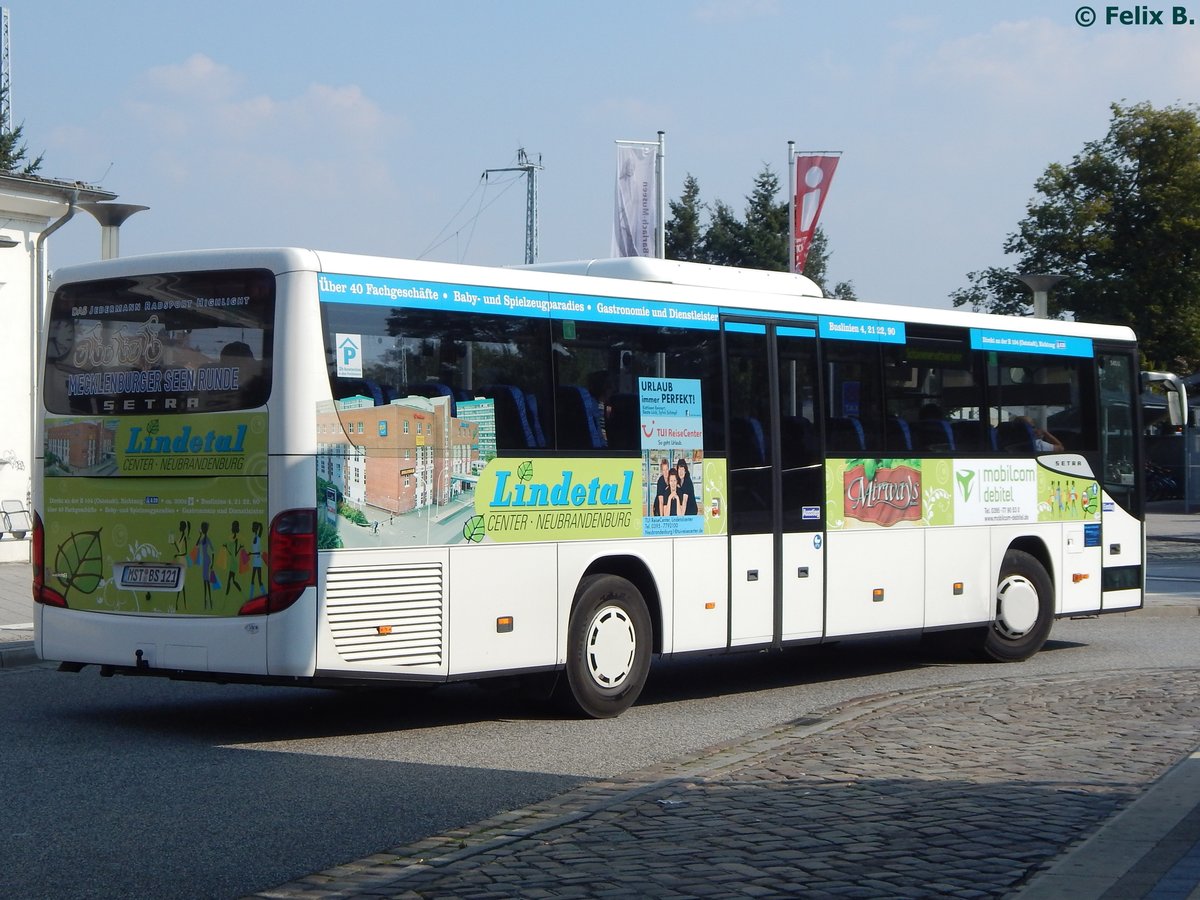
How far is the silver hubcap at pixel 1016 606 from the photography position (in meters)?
14.7

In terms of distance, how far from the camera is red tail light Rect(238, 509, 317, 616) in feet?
31.0

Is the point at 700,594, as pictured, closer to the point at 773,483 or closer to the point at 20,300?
the point at 773,483

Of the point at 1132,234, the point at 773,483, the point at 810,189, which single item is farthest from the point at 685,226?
the point at 773,483

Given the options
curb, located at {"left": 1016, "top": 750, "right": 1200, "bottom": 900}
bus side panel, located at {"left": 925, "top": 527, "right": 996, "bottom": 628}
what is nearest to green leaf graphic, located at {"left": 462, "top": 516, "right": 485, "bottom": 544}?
curb, located at {"left": 1016, "top": 750, "right": 1200, "bottom": 900}

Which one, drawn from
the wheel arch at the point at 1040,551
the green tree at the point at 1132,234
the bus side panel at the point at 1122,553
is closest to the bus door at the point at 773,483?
the wheel arch at the point at 1040,551

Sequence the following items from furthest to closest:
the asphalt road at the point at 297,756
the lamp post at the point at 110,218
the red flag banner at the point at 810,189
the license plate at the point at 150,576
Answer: the red flag banner at the point at 810,189 → the lamp post at the point at 110,218 → the license plate at the point at 150,576 → the asphalt road at the point at 297,756

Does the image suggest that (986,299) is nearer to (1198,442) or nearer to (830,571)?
(1198,442)

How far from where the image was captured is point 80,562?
34.2 ft

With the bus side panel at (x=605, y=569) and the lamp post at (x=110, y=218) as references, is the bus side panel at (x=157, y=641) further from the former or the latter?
the lamp post at (x=110, y=218)

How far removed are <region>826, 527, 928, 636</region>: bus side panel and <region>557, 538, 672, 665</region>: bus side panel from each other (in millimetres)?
1716

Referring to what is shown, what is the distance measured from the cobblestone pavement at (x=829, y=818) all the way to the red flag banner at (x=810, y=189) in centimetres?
1911

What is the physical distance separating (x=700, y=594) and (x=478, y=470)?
2247 mm

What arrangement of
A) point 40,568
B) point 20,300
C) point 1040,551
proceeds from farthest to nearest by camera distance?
1. point 20,300
2. point 1040,551
3. point 40,568

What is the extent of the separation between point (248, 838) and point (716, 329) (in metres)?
6.14
